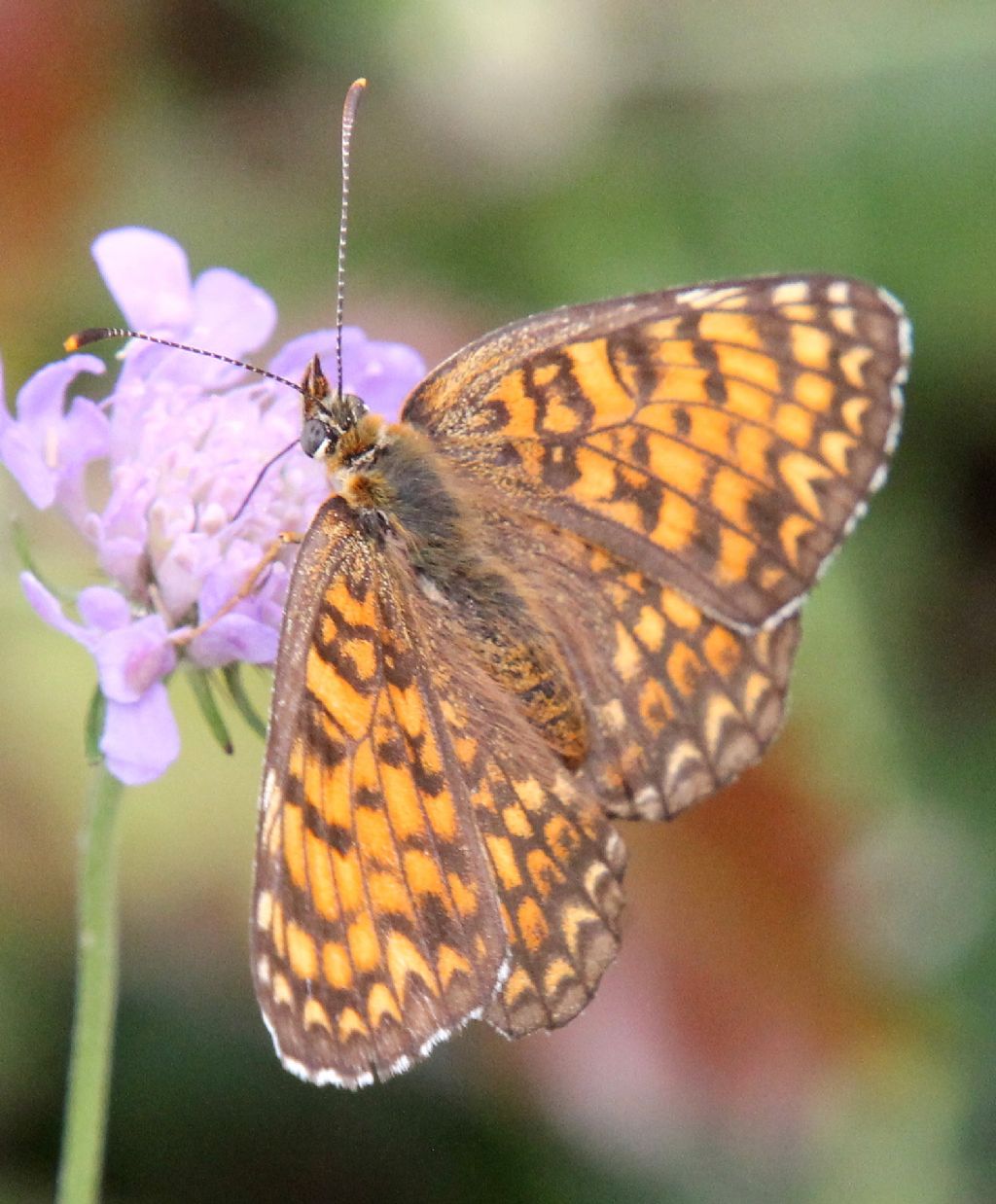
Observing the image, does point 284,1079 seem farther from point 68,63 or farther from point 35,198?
point 68,63

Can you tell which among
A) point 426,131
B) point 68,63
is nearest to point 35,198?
point 68,63

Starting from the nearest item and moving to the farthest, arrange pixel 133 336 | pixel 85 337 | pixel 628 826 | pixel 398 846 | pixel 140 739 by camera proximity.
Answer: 1. pixel 398 846
2. pixel 140 739
3. pixel 85 337
4. pixel 133 336
5. pixel 628 826

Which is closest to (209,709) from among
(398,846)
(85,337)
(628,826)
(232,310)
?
(398,846)

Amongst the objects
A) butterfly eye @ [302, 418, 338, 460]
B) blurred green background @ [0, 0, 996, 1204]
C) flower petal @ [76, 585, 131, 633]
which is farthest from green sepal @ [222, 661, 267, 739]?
blurred green background @ [0, 0, 996, 1204]

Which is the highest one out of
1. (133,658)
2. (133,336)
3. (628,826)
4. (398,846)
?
(133,336)

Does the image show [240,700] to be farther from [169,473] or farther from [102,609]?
[169,473]

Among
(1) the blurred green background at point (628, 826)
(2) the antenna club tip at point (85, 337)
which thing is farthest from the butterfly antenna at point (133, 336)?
(1) the blurred green background at point (628, 826)
